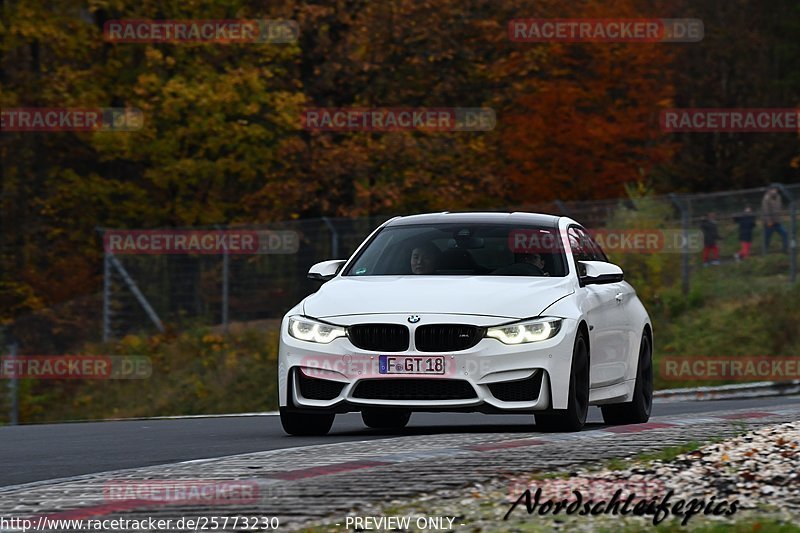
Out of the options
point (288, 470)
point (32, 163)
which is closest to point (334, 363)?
point (288, 470)

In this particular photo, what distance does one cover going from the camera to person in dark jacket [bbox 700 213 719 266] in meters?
35.2

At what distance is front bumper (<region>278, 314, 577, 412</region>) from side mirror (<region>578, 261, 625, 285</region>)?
1.09 meters

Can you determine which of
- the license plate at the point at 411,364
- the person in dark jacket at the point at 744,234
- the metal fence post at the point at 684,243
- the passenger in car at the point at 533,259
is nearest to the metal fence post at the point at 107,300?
the metal fence post at the point at 684,243

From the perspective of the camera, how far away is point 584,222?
34625mm

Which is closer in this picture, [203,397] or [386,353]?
[386,353]

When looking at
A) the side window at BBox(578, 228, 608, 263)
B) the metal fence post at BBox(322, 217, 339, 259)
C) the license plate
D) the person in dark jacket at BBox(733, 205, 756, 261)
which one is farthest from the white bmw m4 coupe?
the person in dark jacket at BBox(733, 205, 756, 261)

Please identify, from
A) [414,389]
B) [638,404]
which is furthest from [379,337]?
[638,404]

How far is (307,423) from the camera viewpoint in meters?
13.8

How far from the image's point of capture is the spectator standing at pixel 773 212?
3466cm

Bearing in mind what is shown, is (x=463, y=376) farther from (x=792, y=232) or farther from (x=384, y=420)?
(x=792, y=232)

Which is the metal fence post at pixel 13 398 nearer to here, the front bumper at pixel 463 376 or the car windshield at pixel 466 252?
the car windshield at pixel 466 252

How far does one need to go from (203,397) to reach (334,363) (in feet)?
67.0

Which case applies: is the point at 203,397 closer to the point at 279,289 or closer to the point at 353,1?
the point at 279,289

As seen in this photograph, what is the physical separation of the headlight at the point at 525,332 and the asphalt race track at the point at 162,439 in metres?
0.91
